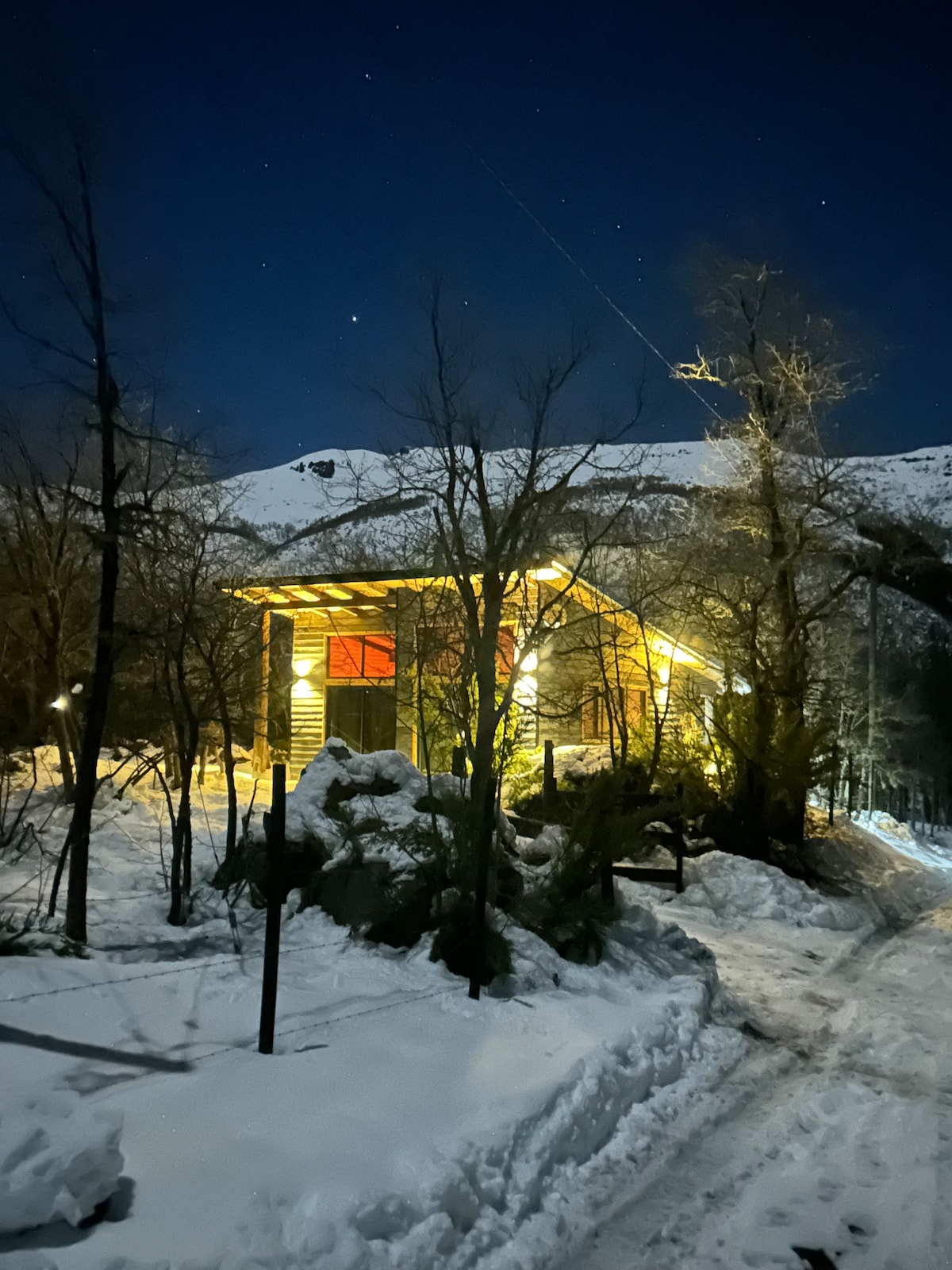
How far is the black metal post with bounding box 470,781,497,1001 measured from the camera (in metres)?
7.17

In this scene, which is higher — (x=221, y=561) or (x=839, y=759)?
(x=221, y=561)

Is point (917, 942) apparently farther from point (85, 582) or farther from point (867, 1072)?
point (85, 582)

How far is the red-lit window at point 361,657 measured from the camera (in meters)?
24.9

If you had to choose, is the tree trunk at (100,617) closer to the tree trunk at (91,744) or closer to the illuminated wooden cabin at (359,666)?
the tree trunk at (91,744)

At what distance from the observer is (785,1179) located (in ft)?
16.0

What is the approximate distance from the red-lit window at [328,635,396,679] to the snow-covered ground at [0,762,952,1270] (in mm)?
15763

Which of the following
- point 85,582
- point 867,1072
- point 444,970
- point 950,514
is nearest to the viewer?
point 867,1072

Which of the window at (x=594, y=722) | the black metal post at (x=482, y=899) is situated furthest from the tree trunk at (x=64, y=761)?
the window at (x=594, y=722)

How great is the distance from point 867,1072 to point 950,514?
348ft

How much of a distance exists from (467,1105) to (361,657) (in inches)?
808

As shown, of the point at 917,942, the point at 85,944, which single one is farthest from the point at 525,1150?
the point at 917,942

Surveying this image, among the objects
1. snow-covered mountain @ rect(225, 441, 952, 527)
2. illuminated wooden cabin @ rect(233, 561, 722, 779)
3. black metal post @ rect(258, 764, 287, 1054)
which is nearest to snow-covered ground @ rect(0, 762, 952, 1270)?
black metal post @ rect(258, 764, 287, 1054)

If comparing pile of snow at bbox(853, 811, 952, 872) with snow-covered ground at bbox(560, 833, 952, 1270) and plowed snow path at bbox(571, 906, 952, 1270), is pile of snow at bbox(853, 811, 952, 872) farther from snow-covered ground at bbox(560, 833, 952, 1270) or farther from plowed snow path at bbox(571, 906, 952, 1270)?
plowed snow path at bbox(571, 906, 952, 1270)

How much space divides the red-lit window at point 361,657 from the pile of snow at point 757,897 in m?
11.7
